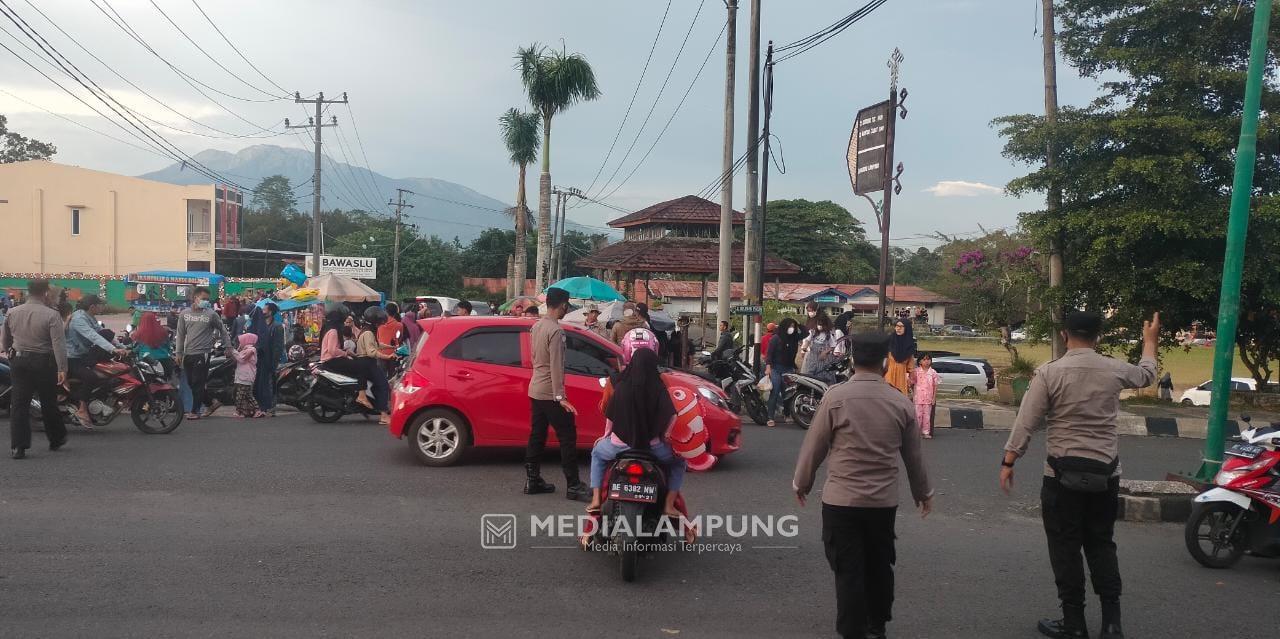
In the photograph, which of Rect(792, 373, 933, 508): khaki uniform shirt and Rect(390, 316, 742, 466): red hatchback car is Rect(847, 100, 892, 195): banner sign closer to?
Rect(390, 316, 742, 466): red hatchback car

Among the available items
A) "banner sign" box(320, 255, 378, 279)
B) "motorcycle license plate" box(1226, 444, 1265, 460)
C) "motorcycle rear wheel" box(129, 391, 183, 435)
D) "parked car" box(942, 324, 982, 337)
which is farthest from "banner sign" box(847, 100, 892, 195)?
"parked car" box(942, 324, 982, 337)

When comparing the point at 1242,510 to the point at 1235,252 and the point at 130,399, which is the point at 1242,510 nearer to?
the point at 1235,252

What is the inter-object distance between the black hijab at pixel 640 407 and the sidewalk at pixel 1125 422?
31.4ft

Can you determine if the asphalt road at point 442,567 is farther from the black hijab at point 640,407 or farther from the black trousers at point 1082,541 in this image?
the black hijab at point 640,407

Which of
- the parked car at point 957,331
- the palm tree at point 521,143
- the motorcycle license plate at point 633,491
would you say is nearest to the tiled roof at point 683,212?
the palm tree at point 521,143

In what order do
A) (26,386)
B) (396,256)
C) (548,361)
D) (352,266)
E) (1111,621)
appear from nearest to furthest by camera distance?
(1111,621) < (548,361) < (26,386) < (352,266) < (396,256)

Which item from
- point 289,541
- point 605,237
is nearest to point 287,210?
point 605,237

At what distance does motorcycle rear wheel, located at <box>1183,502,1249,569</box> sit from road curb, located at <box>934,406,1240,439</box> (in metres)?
7.53

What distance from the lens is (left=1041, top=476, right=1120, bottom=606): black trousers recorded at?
4855 millimetres

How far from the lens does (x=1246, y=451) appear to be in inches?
253

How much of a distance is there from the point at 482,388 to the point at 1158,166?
1117 centimetres

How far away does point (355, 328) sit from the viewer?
13.2 metres

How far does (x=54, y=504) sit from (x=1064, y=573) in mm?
7207

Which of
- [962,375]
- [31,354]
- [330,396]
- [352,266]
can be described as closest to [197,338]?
[330,396]
